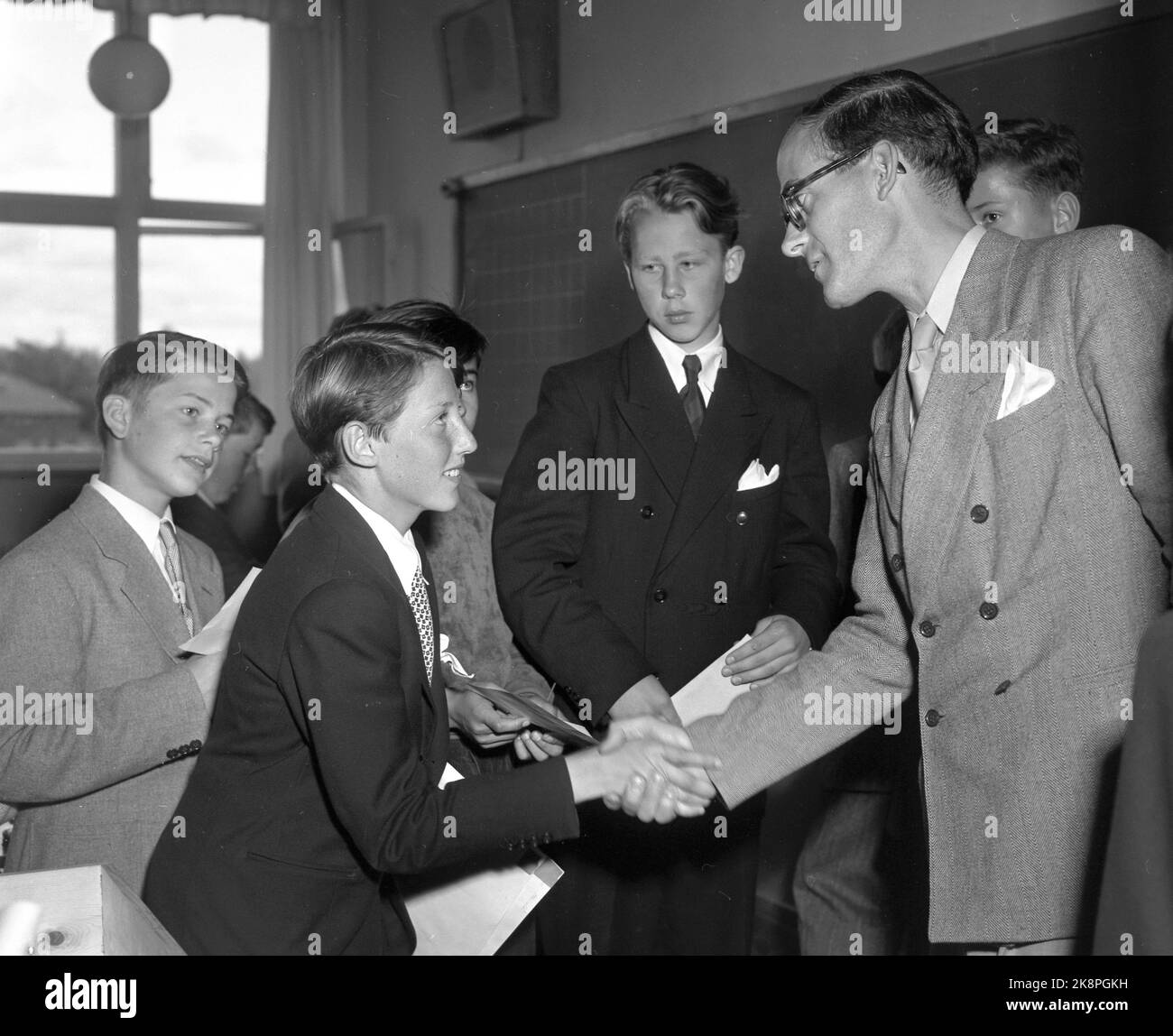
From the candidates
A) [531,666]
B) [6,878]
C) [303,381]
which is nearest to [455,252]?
[531,666]

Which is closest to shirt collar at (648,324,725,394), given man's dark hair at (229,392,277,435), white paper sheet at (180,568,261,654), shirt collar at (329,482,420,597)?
shirt collar at (329,482,420,597)

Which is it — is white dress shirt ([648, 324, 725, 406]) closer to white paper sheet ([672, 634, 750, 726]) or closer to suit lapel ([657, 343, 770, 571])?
suit lapel ([657, 343, 770, 571])

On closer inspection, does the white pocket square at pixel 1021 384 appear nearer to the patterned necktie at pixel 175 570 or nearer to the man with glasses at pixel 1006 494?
the man with glasses at pixel 1006 494

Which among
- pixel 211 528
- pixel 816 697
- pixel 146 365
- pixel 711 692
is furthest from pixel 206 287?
pixel 816 697

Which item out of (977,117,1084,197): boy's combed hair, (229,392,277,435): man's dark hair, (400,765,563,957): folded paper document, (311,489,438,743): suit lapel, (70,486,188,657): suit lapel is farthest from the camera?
(229,392,277,435): man's dark hair

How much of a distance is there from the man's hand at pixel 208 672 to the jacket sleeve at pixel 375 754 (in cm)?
37

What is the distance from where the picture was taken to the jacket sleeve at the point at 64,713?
189 centimetres

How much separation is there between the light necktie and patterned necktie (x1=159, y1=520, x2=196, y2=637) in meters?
1.26

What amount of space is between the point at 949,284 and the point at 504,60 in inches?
104

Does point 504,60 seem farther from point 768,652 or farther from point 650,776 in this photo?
point 650,776

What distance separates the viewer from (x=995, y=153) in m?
2.37

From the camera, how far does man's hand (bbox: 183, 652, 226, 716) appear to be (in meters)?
1.93

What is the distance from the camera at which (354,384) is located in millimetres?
1870

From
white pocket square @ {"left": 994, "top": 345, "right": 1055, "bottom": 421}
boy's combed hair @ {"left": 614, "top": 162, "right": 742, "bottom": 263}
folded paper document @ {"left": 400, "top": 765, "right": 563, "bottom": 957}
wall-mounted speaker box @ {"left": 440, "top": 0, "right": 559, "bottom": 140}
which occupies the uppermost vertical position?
wall-mounted speaker box @ {"left": 440, "top": 0, "right": 559, "bottom": 140}
